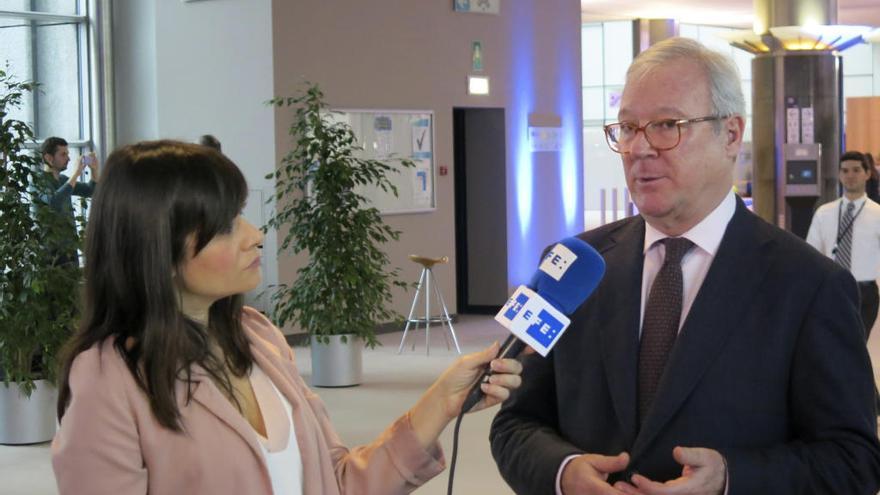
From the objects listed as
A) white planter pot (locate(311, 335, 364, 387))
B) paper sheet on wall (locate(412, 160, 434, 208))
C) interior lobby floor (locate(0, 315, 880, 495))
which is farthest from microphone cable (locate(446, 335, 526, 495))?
paper sheet on wall (locate(412, 160, 434, 208))

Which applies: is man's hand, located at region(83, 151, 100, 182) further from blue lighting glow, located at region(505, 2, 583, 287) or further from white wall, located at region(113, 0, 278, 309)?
blue lighting glow, located at region(505, 2, 583, 287)

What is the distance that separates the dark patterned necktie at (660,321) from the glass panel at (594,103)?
76.8 feet

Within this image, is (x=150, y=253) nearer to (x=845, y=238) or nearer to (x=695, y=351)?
(x=695, y=351)

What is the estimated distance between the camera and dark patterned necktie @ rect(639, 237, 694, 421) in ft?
7.01

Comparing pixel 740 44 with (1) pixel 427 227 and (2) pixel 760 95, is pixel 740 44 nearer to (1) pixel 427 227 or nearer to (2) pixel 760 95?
(2) pixel 760 95

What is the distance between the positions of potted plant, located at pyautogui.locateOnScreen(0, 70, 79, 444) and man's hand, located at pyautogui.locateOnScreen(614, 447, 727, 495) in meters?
5.52

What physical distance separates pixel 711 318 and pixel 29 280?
5664 mm

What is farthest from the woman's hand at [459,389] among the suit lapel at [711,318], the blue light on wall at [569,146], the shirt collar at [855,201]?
the blue light on wall at [569,146]

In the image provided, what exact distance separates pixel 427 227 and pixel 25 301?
5950 millimetres

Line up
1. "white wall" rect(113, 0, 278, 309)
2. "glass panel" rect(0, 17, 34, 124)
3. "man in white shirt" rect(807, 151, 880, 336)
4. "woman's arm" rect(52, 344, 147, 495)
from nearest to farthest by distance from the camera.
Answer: "woman's arm" rect(52, 344, 147, 495) < "man in white shirt" rect(807, 151, 880, 336) < "white wall" rect(113, 0, 278, 309) < "glass panel" rect(0, 17, 34, 124)

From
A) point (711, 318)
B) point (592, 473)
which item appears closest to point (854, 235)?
point (711, 318)

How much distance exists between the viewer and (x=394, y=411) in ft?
26.9

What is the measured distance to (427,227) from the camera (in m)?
12.6

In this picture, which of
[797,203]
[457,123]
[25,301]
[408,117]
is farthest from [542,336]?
[797,203]
